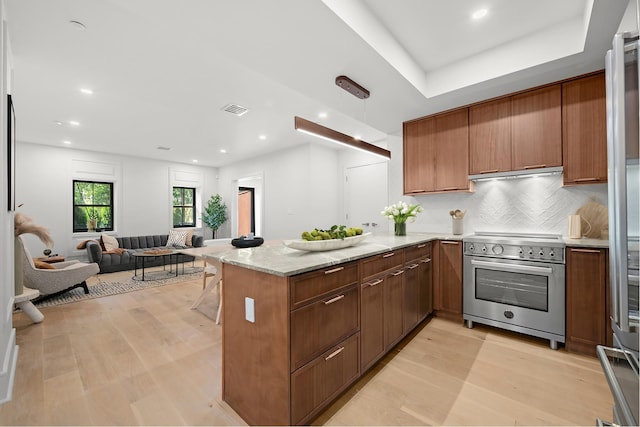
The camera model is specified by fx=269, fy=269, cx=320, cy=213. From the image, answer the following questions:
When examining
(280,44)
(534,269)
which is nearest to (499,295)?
(534,269)

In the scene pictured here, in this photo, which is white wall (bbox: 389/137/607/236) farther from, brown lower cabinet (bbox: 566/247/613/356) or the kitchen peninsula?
the kitchen peninsula

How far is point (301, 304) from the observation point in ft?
4.73

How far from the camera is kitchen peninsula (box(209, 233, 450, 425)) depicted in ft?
4.60

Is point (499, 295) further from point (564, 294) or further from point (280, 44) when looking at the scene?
point (280, 44)

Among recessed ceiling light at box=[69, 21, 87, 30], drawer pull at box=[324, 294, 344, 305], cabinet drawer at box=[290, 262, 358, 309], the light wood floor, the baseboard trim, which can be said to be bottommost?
the light wood floor

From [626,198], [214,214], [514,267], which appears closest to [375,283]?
[626,198]

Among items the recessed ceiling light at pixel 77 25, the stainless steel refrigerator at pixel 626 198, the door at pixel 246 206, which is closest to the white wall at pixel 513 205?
the stainless steel refrigerator at pixel 626 198

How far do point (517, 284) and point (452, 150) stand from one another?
1649 mm

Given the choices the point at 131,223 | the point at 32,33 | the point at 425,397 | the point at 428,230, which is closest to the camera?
the point at 425,397

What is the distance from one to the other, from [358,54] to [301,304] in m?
1.99

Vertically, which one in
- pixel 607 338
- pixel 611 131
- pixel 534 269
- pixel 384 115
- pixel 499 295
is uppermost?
pixel 384 115

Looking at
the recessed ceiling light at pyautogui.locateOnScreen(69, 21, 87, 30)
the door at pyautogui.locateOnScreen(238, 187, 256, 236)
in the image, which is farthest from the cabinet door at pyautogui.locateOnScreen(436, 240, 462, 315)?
the door at pyautogui.locateOnScreen(238, 187, 256, 236)

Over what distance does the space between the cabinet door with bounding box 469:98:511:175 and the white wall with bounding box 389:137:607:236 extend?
348 millimetres

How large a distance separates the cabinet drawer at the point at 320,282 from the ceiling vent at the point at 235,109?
10.5 feet
